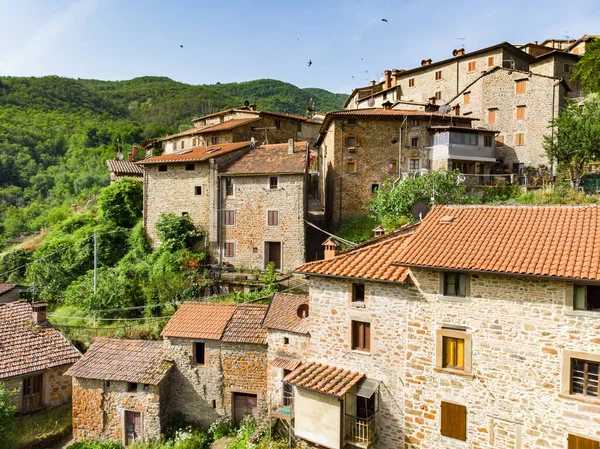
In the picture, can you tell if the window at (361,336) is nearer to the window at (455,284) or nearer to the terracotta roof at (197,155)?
the window at (455,284)

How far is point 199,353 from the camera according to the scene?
19.0m

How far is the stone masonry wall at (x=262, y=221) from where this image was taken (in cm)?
2723

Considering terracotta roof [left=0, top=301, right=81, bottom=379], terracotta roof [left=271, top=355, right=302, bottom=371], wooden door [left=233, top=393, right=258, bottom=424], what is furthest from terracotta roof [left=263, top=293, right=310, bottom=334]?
terracotta roof [left=0, top=301, right=81, bottom=379]

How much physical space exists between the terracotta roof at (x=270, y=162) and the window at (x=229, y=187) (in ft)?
1.98

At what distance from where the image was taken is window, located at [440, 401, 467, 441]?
13070 mm

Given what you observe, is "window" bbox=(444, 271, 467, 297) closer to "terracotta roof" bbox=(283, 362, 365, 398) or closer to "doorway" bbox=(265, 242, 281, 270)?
"terracotta roof" bbox=(283, 362, 365, 398)

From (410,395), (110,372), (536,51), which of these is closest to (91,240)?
(110,372)

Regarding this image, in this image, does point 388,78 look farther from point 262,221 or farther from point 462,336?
point 462,336

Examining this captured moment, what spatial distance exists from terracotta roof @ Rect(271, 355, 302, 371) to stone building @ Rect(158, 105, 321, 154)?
2383 cm

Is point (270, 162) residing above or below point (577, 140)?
below

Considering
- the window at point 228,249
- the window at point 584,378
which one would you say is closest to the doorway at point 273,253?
the window at point 228,249

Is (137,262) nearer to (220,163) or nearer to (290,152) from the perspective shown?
(220,163)

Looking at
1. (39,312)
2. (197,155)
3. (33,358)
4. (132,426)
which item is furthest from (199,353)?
(197,155)

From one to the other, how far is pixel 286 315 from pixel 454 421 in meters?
7.43
